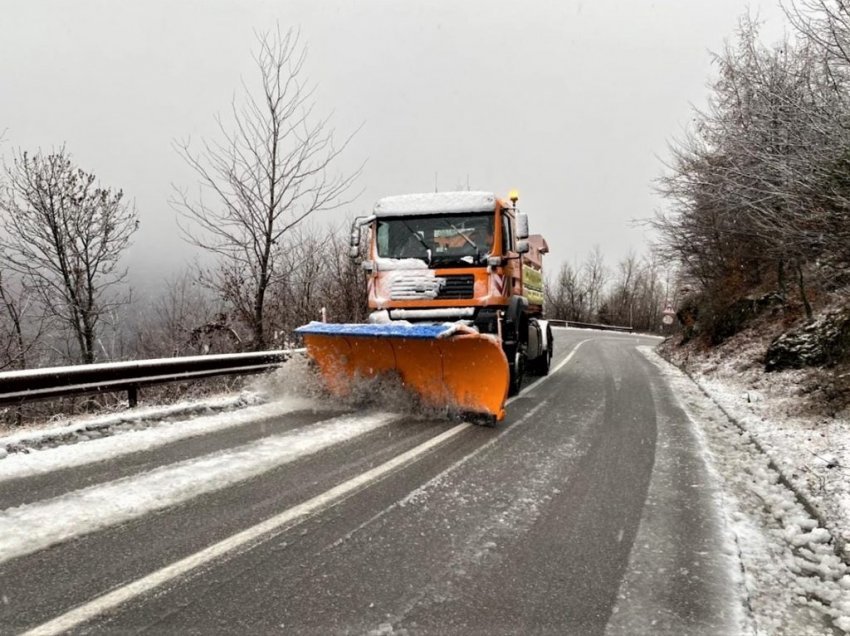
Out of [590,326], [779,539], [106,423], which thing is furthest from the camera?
[590,326]

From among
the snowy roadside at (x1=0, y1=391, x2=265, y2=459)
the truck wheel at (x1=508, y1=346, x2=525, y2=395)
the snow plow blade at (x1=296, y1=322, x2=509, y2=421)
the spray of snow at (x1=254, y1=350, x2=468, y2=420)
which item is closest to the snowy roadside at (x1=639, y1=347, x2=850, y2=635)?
the snow plow blade at (x1=296, y1=322, x2=509, y2=421)

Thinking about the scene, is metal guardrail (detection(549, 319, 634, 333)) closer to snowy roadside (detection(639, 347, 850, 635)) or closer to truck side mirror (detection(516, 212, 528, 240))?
truck side mirror (detection(516, 212, 528, 240))

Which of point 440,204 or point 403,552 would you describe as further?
point 440,204

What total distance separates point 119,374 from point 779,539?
7.15m

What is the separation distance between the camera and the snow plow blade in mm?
6430

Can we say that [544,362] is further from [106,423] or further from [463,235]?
[106,423]

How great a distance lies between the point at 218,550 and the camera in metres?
3.12

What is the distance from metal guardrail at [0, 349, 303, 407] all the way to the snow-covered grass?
2314 millimetres

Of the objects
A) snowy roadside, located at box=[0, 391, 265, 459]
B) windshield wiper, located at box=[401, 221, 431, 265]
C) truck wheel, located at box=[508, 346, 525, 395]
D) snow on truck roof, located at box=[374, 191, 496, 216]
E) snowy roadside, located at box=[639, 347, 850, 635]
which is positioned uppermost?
snow on truck roof, located at box=[374, 191, 496, 216]

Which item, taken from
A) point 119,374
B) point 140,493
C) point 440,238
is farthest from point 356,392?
point 140,493

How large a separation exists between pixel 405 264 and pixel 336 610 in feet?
19.7

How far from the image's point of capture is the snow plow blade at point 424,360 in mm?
6430

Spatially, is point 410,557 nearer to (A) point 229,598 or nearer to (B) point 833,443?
(A) point 229,598

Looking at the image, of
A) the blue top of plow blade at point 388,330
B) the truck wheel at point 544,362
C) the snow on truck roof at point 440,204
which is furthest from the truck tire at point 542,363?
the blue top of plow blade at point 388,330
